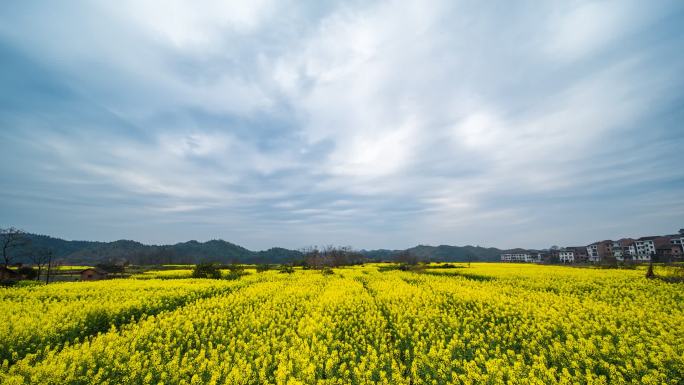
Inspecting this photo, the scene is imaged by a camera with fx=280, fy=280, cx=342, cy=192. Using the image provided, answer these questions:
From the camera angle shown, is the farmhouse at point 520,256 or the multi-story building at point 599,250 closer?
the multi-story building at point 599,250

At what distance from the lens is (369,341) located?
11086 mm

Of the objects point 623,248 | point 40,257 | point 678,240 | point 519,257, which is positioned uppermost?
point 678,240

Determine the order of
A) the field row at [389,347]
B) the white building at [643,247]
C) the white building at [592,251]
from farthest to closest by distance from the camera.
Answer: the white building at [592,251] < the white building at [643,247] < the field row at [389,347]

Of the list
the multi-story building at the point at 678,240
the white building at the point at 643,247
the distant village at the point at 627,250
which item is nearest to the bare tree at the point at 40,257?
the distant village at the point at 627,250

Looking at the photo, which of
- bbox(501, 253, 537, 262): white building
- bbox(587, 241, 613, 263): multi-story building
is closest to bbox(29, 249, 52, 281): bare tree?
bbox(587, 241, 613, 263): multi-story building

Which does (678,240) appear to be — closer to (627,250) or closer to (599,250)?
(627,250)

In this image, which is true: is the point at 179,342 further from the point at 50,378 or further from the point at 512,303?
the point at 512,303

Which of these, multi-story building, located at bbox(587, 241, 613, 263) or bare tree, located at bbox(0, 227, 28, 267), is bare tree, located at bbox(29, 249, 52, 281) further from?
multi-story building, located at bbox(587, 241, 613, 263)

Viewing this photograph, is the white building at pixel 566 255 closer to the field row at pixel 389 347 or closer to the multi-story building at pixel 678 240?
the multi-story building at pixel 678 240

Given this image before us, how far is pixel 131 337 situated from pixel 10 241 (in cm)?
5239

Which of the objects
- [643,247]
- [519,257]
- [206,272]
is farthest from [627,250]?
[206,272]

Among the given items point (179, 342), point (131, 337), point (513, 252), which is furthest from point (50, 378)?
point (513, 252)

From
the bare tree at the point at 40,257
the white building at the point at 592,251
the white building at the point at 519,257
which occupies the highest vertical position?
the bare tree at the point at 40,257

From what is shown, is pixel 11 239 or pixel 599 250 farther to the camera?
pixel 599 250
